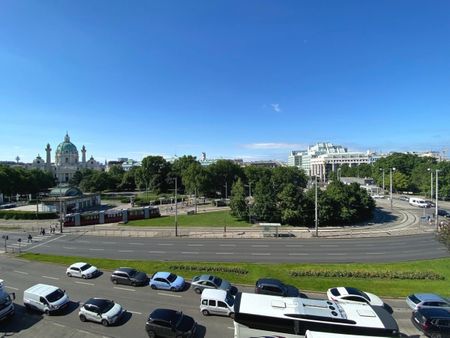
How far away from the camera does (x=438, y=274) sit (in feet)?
90.2

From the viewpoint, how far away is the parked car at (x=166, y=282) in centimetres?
2380

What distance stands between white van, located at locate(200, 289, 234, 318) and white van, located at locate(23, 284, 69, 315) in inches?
374

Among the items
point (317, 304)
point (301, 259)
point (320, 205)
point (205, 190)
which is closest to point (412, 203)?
point (320, 205)

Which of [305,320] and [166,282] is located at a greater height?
[305,320]

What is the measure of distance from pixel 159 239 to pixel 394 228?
38268 millimetres

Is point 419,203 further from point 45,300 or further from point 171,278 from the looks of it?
point 45,300

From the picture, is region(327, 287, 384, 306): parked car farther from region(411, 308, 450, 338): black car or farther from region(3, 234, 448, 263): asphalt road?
region(3, 234, 448, 263): asphalt road

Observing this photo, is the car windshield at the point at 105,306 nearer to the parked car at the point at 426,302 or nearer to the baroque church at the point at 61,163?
the parked car at the point at 426,302

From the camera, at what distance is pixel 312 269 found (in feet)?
93.9

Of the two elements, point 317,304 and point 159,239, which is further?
point 159,239

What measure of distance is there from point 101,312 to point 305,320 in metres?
12.1

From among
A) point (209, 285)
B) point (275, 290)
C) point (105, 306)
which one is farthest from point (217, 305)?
point (105, 306)

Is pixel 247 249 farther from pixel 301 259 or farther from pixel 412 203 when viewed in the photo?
pixel 412 203

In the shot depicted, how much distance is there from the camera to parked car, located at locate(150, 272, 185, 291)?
2380cm
